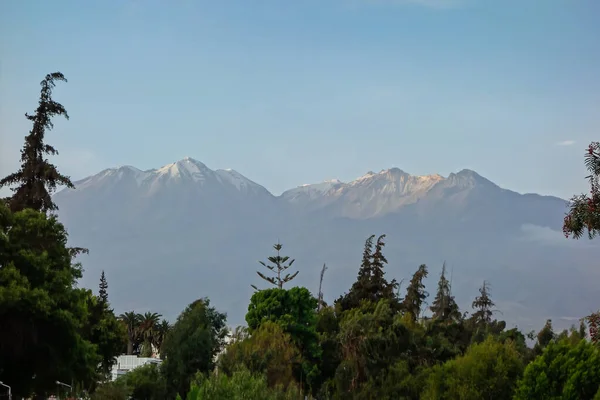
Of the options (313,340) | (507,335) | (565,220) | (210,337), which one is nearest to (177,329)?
(210,337)

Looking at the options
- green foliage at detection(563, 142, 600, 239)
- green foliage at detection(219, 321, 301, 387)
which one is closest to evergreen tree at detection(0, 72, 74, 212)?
green foliage at detection(219, 321, 301, 387)

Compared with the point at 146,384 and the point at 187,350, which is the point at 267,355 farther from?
the point at 146,384

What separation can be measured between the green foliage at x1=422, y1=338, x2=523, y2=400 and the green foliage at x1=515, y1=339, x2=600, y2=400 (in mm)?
8354

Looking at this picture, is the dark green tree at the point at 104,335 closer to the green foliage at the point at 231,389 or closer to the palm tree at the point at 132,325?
the green foliage at the point at 231,389

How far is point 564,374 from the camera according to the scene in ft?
138

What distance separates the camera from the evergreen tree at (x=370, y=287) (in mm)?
81125

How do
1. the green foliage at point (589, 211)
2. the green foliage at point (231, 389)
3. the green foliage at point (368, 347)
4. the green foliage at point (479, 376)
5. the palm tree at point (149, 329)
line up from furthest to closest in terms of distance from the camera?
1. the palm tree at point (149, 329)
2. the green foliage at point (368, 347)
3. the green foliage at point (479, 376)
4. the green foliage at point (231, 389)
5. the green foliage at point (589, 211)

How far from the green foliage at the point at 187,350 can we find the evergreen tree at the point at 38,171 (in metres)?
11.4

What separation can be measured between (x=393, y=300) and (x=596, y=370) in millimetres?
39331

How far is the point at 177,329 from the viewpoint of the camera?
5559cm

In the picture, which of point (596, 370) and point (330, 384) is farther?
point (330, 384)

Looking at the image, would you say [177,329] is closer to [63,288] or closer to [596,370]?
[63,288]

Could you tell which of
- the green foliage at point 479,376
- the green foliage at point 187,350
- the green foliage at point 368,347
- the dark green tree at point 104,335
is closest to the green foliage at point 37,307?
the green foliage at point 187,350

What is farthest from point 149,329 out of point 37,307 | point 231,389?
point 231,389
